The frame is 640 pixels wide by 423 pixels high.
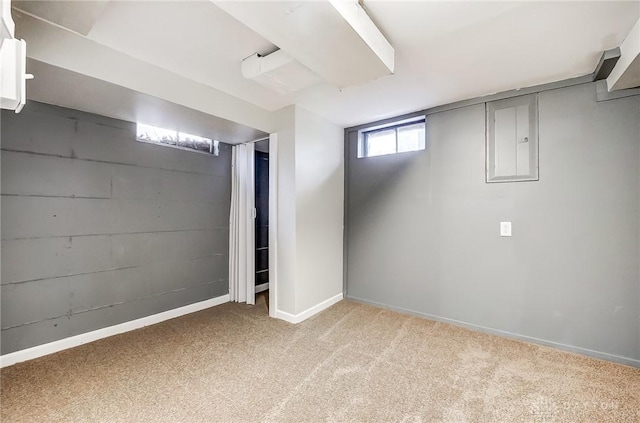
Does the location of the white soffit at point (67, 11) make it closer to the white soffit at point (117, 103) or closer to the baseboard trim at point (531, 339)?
the white soffit at point (117, 103)

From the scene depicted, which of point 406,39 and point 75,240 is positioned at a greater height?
point 406,39

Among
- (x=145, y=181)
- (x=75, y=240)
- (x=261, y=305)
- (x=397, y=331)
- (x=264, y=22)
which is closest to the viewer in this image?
(x=264, y=22)

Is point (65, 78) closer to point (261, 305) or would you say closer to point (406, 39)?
point (406, 39)

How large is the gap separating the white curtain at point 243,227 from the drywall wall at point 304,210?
0.65 meters

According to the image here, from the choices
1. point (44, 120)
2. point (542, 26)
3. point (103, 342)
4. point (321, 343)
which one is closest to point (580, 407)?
point (321, 343)

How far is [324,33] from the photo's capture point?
1502 millimetres

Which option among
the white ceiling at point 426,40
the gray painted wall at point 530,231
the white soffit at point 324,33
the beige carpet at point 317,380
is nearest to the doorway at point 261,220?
the beige carpet at point 317,380

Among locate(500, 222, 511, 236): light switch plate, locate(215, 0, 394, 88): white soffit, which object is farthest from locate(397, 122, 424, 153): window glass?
locate(215, 0, 394, 88): white soffit

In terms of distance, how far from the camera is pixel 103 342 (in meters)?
2.41

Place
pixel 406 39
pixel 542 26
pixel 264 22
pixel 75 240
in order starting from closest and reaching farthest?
pixel 264 22 < pixel 542 26 < pixel 406 39 < pixel 75 240

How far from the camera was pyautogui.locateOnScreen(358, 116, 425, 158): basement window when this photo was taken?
309 cm

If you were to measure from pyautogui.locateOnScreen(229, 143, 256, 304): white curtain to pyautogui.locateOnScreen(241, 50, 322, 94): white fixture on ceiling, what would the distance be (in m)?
1.43

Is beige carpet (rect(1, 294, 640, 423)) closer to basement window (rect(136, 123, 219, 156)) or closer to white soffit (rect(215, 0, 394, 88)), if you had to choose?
basement window (rect(136, 123, 219, 156))

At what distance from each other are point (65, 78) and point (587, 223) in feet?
13.0
